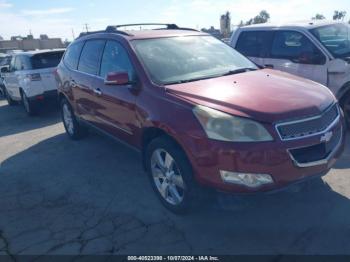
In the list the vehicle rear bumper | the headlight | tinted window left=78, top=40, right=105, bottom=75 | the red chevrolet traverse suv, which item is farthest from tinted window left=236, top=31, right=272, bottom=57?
the vehicle rear bumper

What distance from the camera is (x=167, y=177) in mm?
3641

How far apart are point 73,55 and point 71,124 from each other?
4.35ft

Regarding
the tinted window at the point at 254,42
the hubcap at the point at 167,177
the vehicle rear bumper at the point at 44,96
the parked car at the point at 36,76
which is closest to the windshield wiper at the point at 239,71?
the hubcap at the point at 167,177

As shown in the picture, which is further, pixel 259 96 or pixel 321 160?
pixel 259 96

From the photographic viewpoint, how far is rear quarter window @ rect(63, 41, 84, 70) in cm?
580

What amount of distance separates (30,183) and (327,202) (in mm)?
3879

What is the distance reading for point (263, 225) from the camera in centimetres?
336

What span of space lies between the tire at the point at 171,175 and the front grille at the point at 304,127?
90 cm

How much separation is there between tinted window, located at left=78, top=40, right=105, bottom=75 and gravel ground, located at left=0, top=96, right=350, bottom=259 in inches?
58.6

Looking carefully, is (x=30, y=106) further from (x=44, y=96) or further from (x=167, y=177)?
(x=167, y=177)

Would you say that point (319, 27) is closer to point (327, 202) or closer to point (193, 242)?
point (327, 202)

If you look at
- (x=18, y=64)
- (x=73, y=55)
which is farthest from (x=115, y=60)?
(x=18, y=64)

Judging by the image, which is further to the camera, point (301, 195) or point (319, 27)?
point (319, 27)

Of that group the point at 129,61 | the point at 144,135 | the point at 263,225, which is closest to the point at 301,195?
the point at 263,225
